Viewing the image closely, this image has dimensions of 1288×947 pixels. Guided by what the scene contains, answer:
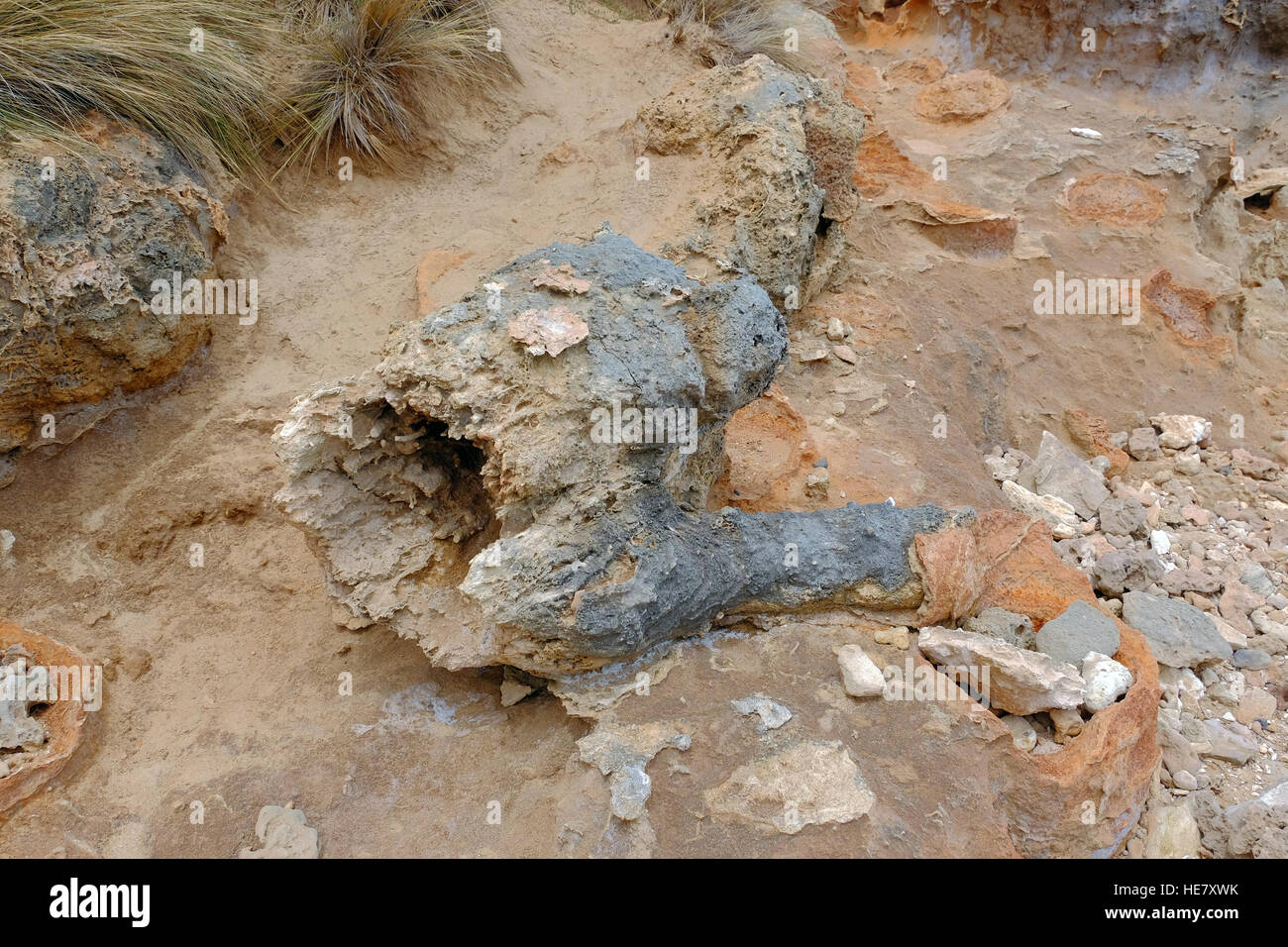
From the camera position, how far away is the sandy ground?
2170 millimetres

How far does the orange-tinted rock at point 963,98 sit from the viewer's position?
223 inches

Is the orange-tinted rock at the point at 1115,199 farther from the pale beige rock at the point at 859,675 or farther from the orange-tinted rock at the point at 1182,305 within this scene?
the pale beige rock at the point at 859,675

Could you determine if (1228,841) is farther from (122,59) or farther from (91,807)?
(122,59)

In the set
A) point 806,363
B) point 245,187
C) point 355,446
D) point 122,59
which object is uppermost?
point 122,59

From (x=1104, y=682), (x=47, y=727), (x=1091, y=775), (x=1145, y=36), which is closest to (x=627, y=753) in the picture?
(x=1091, y=775)

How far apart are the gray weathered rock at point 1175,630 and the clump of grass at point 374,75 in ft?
12.9

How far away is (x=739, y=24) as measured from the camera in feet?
20.4

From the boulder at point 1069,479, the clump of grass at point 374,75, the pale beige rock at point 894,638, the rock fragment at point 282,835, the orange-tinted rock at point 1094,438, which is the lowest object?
the rock fragment at point 282,835

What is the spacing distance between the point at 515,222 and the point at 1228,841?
11.5ft

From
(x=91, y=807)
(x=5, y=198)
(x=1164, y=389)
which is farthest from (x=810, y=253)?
(x=91, y=807)

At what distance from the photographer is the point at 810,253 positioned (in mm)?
4105

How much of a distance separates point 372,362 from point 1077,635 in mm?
2715

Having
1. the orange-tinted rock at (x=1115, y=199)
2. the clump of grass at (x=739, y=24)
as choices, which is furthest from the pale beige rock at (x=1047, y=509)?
the clump of grass at (x=739, y=24)

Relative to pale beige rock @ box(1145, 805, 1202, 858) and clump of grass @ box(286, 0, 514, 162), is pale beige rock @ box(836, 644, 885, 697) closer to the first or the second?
pale beige rock @ box(1145, 805, 1202, 858)
